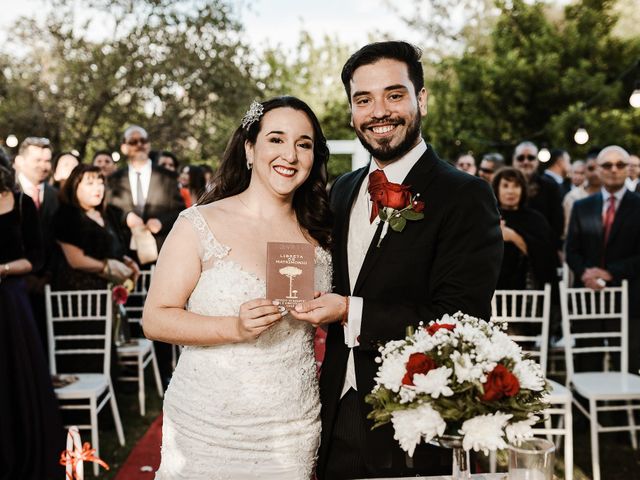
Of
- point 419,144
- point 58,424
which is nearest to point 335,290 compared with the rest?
point 419,144

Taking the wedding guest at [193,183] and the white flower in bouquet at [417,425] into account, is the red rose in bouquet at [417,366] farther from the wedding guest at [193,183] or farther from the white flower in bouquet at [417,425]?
the wedding guest at [193,183]

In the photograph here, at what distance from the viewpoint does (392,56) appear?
9.04ft

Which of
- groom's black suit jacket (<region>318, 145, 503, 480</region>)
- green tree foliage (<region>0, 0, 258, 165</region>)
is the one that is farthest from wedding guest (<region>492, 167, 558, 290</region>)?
green tree foliage (<region>0, 0, 258, 165</region>)

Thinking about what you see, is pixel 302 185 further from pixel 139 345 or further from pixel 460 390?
pixel 139 345

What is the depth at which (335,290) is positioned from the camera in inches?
112

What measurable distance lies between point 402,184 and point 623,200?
4.11m

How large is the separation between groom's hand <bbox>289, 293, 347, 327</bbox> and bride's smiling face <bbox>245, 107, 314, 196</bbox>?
1.80 feet

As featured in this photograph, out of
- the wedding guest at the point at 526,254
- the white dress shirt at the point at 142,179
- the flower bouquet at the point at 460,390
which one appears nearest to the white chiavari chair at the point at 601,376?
the wedding guest at the point at 526,254

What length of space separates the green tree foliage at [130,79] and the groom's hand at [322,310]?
45.7 feet

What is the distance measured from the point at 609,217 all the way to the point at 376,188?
13.8 feet

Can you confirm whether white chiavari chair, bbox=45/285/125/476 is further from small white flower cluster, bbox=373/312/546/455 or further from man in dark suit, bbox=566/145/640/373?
man in dark suit, bbox=566/145/640/373

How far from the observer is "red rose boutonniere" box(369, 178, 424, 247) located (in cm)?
258

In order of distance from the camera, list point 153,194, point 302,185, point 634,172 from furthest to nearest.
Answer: point 634,172 < point 153,194 < point 302,185

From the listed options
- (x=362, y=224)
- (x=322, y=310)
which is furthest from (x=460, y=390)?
(x=362, y=224)
